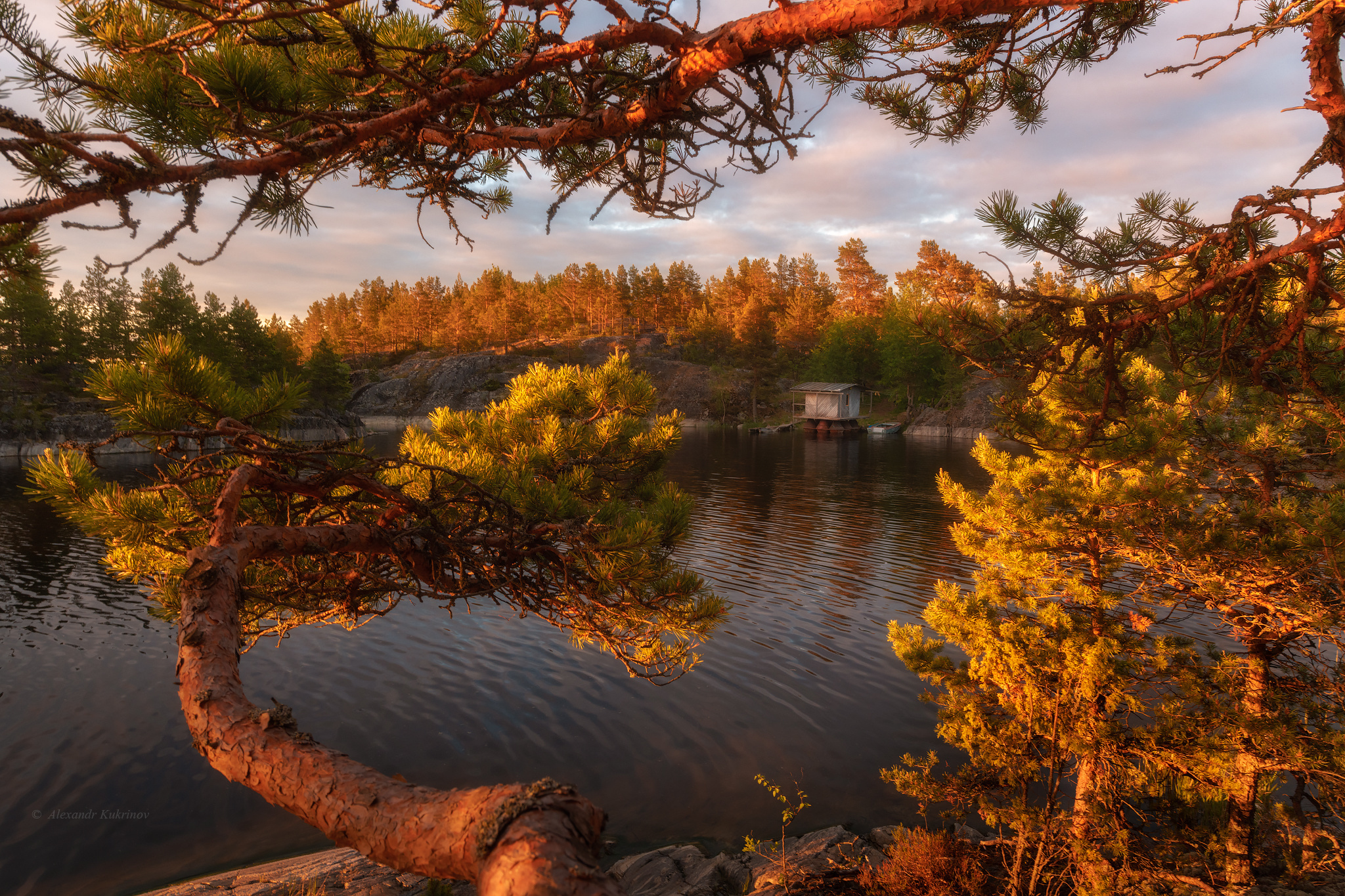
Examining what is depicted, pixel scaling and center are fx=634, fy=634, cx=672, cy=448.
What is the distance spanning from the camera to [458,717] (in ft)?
39.1

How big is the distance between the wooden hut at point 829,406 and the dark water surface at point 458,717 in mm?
54795

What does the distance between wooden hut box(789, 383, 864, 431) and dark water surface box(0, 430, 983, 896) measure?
5480 cm

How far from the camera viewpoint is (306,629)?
622 inches

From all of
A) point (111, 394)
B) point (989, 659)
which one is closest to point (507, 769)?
point (989, 659)

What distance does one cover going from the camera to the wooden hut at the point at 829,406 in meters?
73.9

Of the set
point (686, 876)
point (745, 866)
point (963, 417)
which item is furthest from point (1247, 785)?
point (963, 417)

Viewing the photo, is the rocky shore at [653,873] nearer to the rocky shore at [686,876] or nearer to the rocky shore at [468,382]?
the rocky shore at [686,876]

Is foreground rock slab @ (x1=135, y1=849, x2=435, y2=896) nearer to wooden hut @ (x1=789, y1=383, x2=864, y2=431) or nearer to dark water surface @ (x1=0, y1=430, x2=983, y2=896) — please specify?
dark water surface @ (x1=0, y1=430, x2=983, y2=896)

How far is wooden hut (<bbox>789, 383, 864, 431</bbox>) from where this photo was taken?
73.9 meters

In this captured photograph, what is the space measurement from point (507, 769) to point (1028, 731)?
301 inches

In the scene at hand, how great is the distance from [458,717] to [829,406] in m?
67.1

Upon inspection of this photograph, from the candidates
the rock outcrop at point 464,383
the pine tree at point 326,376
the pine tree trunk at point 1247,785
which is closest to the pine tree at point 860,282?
the rock outcrop at point 464,383

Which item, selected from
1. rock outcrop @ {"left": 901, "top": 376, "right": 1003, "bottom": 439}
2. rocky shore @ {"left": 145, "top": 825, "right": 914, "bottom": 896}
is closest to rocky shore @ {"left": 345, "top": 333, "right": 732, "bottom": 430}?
rock outcrop @ {"left": 901, "top": 376, "right": 1003, "bottom": 439}

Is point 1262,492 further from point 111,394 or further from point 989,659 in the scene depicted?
point 111,394
